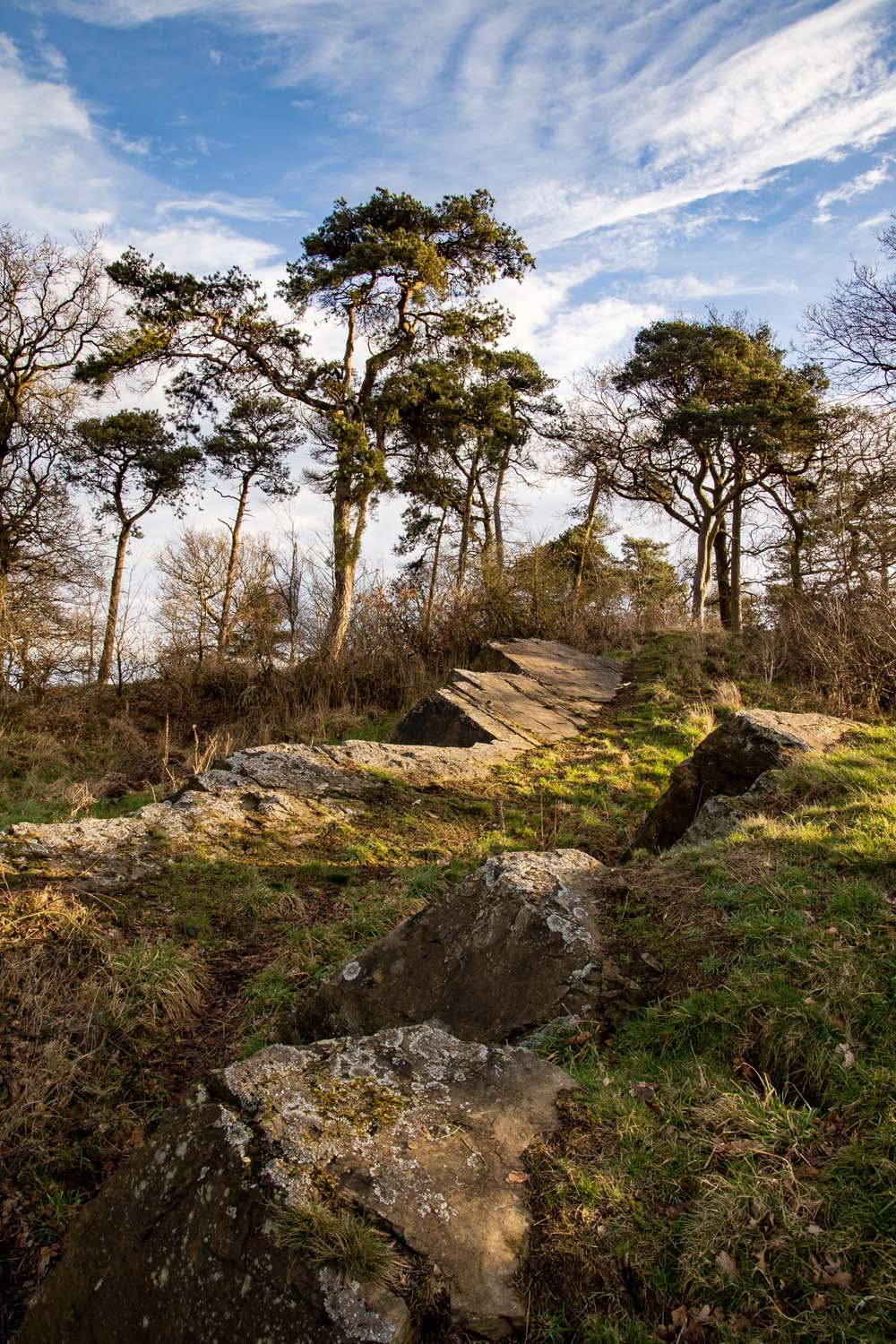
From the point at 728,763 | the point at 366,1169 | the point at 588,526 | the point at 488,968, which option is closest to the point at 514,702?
the point at 728,763

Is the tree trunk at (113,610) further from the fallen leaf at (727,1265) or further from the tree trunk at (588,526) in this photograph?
the fallen leaf at (727,1265)

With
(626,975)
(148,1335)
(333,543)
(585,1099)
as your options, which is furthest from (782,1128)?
(333,543)

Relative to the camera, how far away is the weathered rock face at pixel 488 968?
3.68m

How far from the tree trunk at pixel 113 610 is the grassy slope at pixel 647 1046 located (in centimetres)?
1399

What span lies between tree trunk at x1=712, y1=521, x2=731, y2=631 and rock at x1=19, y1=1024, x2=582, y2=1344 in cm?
2387

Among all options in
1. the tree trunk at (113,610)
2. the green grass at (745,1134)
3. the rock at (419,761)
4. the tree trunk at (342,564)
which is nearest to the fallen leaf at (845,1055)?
the green grass at (745,1134)

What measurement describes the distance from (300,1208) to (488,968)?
1.82 meters

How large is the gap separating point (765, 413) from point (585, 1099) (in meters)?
20.6

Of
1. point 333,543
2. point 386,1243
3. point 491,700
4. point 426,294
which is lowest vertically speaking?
point 386,1243

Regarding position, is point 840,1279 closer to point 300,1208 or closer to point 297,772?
point 300,1208

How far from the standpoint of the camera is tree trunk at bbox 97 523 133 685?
61.2 ft

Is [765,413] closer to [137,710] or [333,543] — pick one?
[333,543]

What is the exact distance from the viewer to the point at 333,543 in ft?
57.1

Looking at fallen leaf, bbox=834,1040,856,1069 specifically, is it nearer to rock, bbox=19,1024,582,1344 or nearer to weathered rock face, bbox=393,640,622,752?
rock, bbox=19,1024,582,1344
